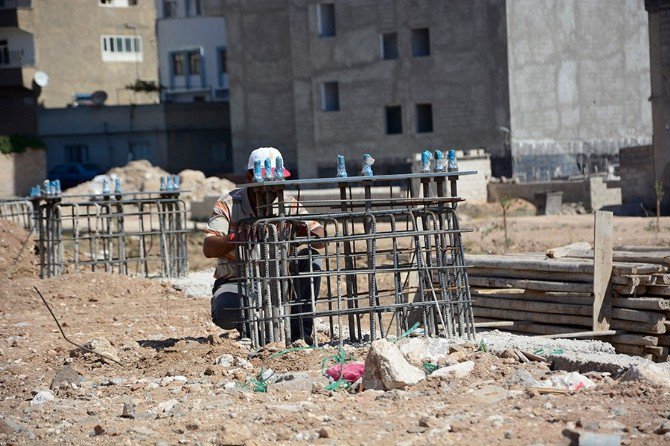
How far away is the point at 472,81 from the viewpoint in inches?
1642

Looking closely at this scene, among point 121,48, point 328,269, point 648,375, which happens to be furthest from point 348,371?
point 121,48

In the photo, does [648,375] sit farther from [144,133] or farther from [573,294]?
[144,133]

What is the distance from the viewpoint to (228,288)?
32.6 ft

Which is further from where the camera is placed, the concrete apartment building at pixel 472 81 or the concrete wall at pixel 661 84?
the concrete apartment building at pixel 472 81

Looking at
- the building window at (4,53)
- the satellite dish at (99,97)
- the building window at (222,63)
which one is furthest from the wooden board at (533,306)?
the building window at (222,63)

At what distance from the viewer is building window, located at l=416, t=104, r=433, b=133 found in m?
43.5

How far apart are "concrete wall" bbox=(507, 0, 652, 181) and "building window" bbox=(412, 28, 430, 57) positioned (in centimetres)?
381

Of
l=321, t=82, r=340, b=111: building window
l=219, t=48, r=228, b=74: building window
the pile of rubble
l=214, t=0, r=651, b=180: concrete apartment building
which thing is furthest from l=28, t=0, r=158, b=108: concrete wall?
l=321, t=82, r=340, b=111: building window

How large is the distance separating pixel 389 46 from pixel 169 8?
18853 mm

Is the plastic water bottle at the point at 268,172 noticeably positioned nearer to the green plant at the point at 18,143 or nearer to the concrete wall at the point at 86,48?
the green plant at the point at 18,143

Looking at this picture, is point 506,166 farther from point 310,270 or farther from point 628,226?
point 310,270

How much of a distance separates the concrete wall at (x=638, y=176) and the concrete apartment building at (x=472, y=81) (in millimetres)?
9865

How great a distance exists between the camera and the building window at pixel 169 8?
59.5 m

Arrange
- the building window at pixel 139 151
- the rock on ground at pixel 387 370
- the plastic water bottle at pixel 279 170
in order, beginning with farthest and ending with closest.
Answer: the building window at pixel 139 151, the plastic water bottle at pixel 279 170, the rock on ground at pixel 387 370
